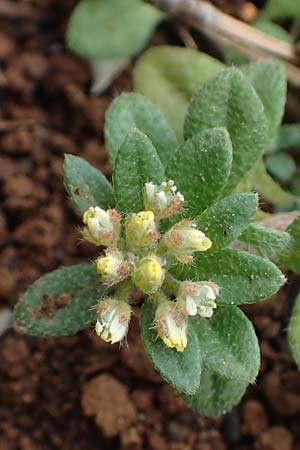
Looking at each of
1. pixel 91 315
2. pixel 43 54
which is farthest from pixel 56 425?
pixel 43 54

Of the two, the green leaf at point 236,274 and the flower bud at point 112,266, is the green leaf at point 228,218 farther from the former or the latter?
the flower bud at point 112,266

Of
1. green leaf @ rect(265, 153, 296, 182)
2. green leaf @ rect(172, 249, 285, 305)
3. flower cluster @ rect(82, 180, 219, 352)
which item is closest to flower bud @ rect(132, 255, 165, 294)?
flower cluster @ rect(82, 180, 219, 352)

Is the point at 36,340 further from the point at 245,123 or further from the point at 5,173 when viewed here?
the point at 245,123

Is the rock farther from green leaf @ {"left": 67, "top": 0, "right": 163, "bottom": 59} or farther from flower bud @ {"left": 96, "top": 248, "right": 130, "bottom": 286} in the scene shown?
green leaf @ {"left": 67, "top": 0, "right": 163, "bottom": 59}

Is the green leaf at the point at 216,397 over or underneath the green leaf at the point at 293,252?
underneath

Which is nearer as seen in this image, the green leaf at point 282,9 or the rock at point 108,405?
the rock at point 108,405

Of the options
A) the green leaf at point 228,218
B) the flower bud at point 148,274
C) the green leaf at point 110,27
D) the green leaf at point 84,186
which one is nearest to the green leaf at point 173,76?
the green leaf at point 110,27
